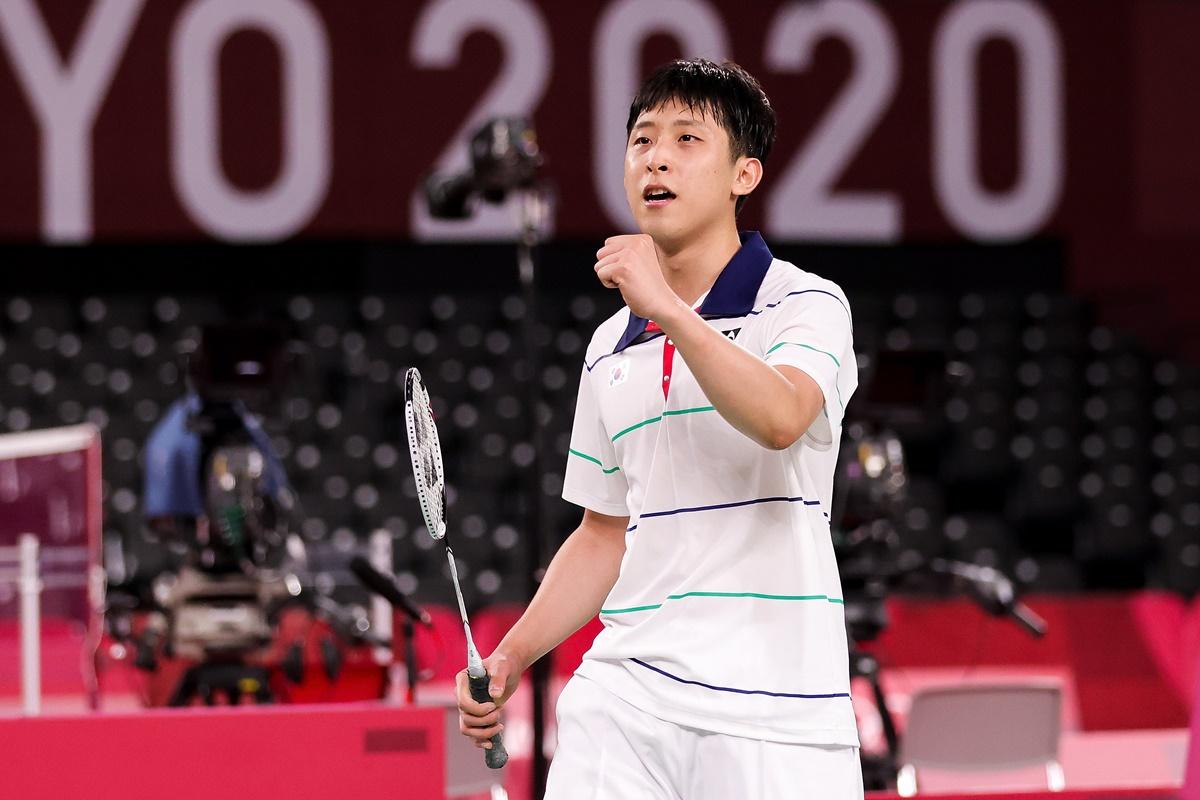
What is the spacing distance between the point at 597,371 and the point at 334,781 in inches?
52.9

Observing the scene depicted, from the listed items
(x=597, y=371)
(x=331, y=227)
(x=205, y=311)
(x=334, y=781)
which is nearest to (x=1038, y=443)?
(x=331, y=227)

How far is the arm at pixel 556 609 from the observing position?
184 cm

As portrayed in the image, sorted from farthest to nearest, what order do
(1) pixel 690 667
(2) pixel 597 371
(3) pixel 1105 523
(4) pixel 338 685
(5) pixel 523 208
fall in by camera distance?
(3) pixel 1105 523 < (4) pixel 338 685 < (5) pixel 523 208 < (2) pixel 597 371 < (1) pixel 690 667

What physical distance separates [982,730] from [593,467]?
1891mm

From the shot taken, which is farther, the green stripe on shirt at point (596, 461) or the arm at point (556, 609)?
the green stripe on shirt at point (596, 461)

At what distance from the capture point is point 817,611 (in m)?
1.82

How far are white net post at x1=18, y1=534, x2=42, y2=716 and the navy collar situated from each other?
10.3ft

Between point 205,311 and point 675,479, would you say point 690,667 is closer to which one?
point 675,479

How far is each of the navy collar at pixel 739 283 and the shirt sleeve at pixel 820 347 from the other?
50 millimetres

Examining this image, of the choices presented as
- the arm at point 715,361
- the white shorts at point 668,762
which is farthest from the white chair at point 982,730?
the arm at point 715,361

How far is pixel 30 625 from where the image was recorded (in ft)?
14.8

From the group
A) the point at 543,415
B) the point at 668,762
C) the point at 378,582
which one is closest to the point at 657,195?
the point at 668,762

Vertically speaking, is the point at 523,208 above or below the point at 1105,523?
above

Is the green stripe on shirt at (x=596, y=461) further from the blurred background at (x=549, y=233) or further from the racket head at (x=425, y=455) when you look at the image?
the blurred background at (x=549, y=233)
